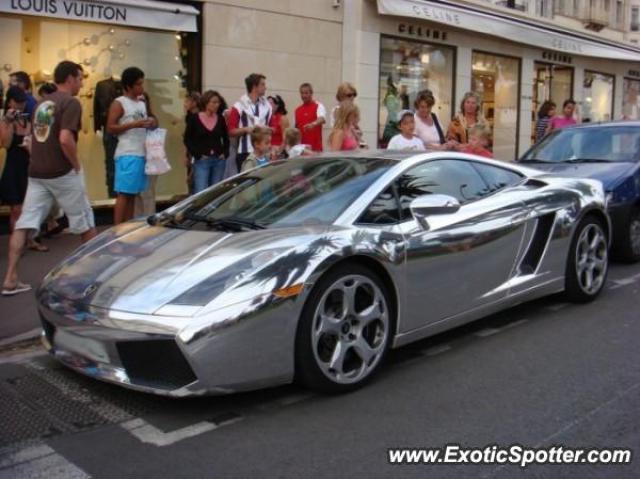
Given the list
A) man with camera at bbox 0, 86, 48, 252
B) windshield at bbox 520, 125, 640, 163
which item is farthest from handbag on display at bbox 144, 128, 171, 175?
windshield at bbox 520, 125, 640, 163

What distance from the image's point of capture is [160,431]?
370cm

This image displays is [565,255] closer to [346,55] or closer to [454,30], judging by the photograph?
[346,55]

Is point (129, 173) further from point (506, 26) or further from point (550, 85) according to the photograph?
point (550, 85)

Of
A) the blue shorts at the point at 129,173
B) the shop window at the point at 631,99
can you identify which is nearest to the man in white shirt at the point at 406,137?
the blue shorts at the point at 129,173

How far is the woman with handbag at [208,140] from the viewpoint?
8344 millimetres

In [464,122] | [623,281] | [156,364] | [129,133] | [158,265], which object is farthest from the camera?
[464,122]

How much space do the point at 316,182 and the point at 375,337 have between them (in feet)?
3.60

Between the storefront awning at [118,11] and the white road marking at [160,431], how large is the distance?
670cm

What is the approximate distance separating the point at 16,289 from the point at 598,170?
577cm

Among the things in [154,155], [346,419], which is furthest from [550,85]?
[346,419]

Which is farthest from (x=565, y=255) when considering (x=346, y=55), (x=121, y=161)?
(x=346, y=55)

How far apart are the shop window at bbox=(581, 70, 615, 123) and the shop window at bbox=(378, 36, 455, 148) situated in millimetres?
7044

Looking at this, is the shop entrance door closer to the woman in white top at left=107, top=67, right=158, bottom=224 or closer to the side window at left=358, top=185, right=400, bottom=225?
the woman in white top at left=107, top=67, right=158, bottom=224

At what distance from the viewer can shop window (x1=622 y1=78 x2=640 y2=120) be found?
24078mm
